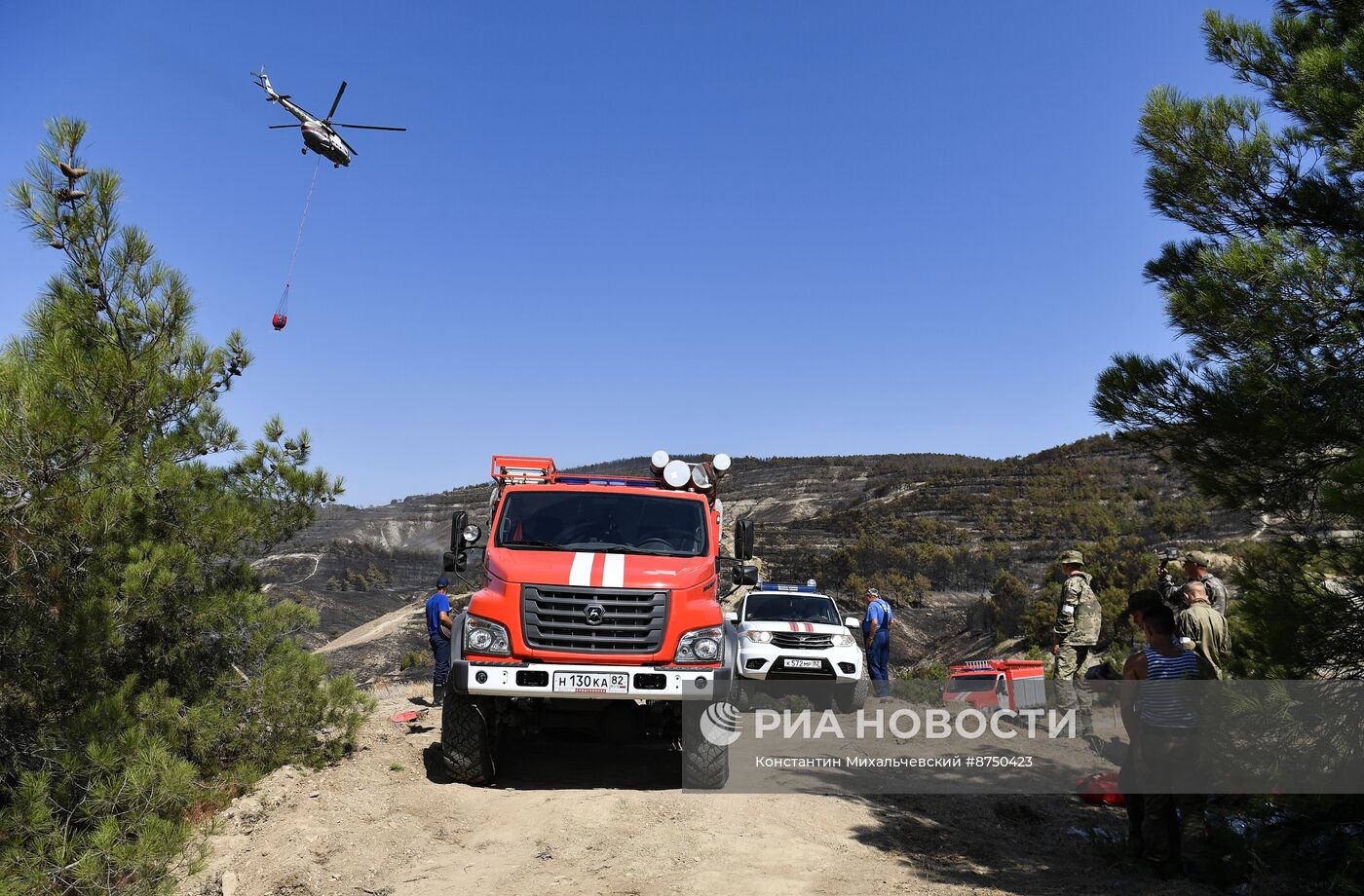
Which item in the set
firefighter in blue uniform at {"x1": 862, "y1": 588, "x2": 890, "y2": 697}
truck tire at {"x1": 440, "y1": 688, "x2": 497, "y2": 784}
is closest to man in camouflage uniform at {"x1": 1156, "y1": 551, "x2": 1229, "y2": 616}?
firefighter in blue uniform at {"x1": 862, "y1": 588, "x2": 890, "y2": 697}

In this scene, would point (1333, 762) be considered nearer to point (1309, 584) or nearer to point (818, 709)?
point (1309, 584)

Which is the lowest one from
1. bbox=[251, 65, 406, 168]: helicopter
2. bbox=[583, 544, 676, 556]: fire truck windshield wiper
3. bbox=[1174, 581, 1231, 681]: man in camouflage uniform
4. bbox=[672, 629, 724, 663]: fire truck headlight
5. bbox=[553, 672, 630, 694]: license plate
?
bbox=[553, 672, 630, 694]: license plate

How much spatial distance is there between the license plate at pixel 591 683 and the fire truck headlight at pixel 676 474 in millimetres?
2198

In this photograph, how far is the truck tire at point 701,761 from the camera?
288 inches

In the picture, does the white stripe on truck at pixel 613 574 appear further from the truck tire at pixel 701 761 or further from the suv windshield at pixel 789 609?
the suv windshield at pixel 789 609

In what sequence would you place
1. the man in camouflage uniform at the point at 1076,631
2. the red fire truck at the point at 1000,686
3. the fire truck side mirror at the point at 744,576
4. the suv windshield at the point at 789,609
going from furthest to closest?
the suv windshield at the point at 789,609
the red fire truck at the point at 1000,686
the man in camouflage uniform at the point at 1076,631
the fire truck side mirror at the point at 744,576

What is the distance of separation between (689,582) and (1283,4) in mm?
6664

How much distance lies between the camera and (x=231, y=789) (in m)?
7.57

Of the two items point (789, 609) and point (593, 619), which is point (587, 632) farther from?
point (789, 609)

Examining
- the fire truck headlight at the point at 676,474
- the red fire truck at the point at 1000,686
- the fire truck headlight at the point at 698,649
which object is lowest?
the red fire truck at the point at 1000,686

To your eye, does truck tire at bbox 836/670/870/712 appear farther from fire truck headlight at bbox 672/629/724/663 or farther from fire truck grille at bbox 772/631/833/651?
fire truck headlight at bbox 672/629/724/663

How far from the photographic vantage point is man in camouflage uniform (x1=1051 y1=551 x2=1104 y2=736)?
973 centimetres

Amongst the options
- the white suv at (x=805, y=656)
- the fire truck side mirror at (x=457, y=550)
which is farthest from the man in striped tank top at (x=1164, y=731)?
the white suv at (x=805, y=656)

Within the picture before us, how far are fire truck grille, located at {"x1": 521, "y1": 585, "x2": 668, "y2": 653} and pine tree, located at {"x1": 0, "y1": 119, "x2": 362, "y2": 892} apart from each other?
108 inches
